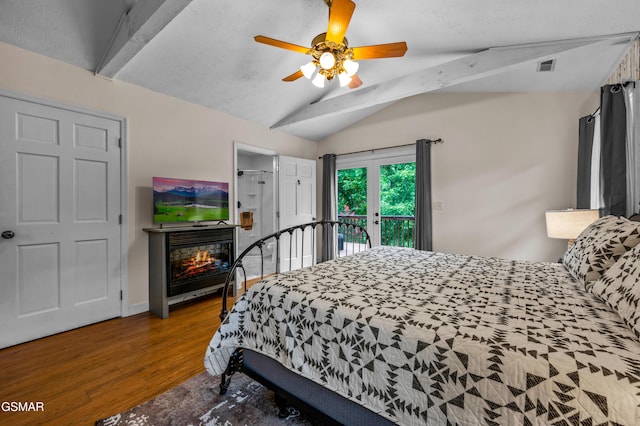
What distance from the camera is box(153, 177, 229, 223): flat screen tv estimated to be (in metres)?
3.11

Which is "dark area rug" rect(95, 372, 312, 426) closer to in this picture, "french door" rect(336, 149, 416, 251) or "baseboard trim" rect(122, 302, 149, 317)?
"baseboard trim" rect(122, 302, 149, 317)

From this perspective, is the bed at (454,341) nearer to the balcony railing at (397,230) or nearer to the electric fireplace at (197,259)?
the electric fireplace at (197,259)

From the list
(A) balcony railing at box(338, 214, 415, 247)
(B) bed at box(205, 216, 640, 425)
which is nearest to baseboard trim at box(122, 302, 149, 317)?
(B) bed at box(205, 216, 640, 425)

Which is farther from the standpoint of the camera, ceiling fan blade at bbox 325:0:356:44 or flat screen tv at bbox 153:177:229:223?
flat screen tv at bbox 153:177:229:223

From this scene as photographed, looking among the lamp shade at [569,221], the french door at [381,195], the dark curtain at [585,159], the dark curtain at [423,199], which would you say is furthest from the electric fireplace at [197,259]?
the dark curtain at [585,159]

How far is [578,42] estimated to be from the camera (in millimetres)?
2369

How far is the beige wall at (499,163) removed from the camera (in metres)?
3.39

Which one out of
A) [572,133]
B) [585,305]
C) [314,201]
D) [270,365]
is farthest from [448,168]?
[270,365]

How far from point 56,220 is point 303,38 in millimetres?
2976

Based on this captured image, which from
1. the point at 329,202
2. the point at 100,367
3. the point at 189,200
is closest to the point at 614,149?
→ the point at 329,202

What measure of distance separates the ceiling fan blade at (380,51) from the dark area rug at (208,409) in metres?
2.53

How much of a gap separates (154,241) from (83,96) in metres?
1.58

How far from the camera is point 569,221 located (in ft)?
8.75

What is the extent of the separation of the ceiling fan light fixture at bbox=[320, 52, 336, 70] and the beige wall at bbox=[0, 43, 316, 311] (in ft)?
7.15
